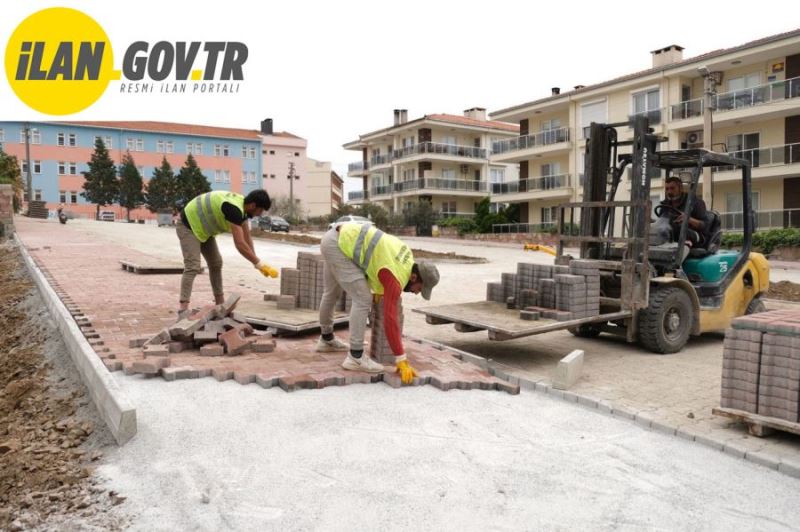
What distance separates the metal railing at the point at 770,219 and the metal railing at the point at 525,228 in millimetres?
9194

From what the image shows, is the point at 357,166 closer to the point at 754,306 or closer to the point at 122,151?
the point at 122,151

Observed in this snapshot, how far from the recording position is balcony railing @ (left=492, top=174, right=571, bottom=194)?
36438 millimetres

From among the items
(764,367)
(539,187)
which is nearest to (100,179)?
(539,187)

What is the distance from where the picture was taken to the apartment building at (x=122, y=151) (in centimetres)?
6116

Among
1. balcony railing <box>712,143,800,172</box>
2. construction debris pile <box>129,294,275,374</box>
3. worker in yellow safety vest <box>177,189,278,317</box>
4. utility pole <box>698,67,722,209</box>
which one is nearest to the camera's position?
construction debris pile <box>129,294,275,374</box>

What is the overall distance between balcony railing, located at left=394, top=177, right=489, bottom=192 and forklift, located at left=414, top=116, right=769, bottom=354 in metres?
40.3

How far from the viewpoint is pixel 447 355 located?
21.8 feet

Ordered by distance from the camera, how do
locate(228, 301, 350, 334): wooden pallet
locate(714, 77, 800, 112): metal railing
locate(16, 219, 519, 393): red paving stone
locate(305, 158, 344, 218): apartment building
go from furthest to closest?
1. locate(305, 158, 344, 218): apartment building
2. locate(714, 77, 800, 112): metal railing
3. locate(228, 301, 350, 334): wooden pallet
4. locate(16, 219, 519, 393): red paving stone

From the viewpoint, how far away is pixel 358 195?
5944 centimetres

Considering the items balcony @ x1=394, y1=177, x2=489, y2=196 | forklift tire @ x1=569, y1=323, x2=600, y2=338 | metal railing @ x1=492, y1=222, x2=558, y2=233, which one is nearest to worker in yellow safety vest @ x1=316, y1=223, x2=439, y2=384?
forklift tire @ x1=569, y1=323, x2=600, y2=338

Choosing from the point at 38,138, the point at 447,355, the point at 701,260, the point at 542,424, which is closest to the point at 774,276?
the point at 701,260

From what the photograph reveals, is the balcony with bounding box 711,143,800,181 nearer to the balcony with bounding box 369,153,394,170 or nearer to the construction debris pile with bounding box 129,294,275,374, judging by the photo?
the construction debris pile with bounding box 129,294,275,374

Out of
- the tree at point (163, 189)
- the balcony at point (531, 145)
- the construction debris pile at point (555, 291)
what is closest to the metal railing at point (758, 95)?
the balcony at point (531, 145)

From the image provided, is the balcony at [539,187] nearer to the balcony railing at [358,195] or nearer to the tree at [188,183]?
the balcony railing at [358,195]
